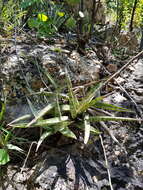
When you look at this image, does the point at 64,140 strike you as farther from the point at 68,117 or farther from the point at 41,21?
the point at 41,21

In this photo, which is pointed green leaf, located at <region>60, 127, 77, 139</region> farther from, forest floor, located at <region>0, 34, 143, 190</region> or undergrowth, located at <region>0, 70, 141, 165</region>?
forest floor, located at <region>0, 34, 143, 190</region>

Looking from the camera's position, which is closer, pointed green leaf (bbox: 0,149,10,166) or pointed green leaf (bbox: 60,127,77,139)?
pointed green leaf (bbox: 0,149,10,166)

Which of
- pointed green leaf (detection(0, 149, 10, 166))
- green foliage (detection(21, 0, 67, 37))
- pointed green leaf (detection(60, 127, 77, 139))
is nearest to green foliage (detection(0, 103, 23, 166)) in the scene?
pointed green leaf (detection(0, 149, 10, 166))

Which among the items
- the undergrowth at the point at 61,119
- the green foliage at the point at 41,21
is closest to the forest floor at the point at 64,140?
the undergrowth at the point at 61,119

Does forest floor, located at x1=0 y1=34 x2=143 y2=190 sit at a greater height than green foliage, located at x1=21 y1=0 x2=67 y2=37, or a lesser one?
lesser

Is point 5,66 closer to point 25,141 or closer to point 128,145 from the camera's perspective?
point 25,141

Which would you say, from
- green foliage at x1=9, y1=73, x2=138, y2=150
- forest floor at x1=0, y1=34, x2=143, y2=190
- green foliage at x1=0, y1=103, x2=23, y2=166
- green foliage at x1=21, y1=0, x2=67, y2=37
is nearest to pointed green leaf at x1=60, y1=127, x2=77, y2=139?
green foliage at x1=9, y1=73, x2=138, y2=150

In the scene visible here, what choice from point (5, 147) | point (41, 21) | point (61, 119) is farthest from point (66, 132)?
point (41, 21)

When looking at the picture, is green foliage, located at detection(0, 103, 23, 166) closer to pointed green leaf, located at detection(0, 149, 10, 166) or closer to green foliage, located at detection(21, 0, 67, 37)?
pointed green leaf, located at detection(0, 149, 10, 166)

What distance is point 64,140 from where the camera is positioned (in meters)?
1.41

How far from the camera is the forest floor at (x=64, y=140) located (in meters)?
1.22

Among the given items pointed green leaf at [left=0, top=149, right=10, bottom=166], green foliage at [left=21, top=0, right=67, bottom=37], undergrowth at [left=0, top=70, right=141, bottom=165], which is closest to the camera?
pointed green leaf at [left=0, top=149, right=10, bottom=166]

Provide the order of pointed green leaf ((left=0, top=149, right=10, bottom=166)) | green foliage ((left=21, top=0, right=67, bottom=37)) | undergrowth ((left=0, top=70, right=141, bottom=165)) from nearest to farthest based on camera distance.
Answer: pointed green leaf ((left=0, top=149, right=10, bottom=166)), undergrowth ((left=0, top=70, right=141, bottom=165)), green foliage ((left=21, top=0, right=67, bottom=37))

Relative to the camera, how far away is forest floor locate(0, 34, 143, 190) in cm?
122
